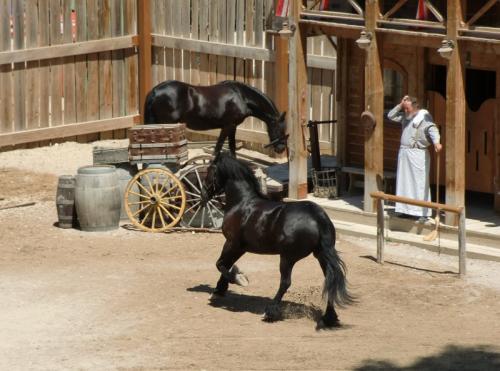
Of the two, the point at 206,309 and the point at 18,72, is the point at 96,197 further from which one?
the point at 18,72

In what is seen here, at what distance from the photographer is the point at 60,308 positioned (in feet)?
51.3

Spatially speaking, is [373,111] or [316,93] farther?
[316,93]

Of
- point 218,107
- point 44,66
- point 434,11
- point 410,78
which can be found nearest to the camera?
point 434,11

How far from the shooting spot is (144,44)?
86.1 ft

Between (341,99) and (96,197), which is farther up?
(341,99)

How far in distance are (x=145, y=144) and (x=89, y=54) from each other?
20.8ft

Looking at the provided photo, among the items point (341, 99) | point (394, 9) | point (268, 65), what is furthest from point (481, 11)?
point (268, 65)

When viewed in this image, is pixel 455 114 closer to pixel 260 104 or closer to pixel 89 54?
pixel 260 104

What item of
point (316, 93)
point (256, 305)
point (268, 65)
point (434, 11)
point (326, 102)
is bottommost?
point (256, 305)

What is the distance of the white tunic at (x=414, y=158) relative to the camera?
18555 millimetres

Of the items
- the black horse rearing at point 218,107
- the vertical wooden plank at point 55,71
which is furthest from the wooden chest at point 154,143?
the vertical wooden plank at point 55,71

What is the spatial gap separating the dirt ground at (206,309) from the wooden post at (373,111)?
883 millimetres

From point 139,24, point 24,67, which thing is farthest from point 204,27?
point 24,67

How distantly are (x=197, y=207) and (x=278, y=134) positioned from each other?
9.83 feet
